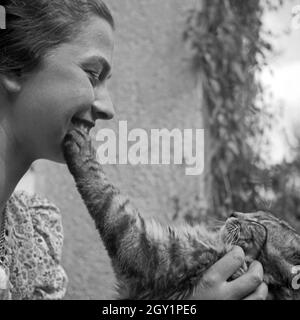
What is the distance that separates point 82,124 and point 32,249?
21cm

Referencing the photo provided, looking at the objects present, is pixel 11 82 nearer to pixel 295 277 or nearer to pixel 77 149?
pixel 77 149

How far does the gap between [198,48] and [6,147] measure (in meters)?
0.54

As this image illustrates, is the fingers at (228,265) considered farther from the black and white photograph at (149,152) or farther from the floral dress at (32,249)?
the floral dress at (32,249)

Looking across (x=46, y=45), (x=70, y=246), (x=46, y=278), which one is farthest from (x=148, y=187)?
(x=46, y=45)

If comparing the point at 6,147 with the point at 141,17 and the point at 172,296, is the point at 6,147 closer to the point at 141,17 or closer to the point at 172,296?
the point at 172,296

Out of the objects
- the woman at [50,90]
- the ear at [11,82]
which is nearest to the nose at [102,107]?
the woman at [50,90]

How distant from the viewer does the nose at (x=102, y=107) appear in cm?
90

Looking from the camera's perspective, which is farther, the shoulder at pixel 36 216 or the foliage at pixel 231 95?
the foliage at pixel 231 95

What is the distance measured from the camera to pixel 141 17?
47.3 inches

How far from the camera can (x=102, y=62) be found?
90 centimetres

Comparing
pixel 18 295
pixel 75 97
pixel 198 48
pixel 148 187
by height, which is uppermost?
pixel 198 48

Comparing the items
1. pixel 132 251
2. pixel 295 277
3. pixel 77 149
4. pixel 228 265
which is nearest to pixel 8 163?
pixel 77 149

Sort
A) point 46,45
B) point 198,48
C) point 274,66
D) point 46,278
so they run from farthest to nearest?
point 198,48, point 274,66, point 46,278, point 46,45

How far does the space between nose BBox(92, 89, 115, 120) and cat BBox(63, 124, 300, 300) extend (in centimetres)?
3
